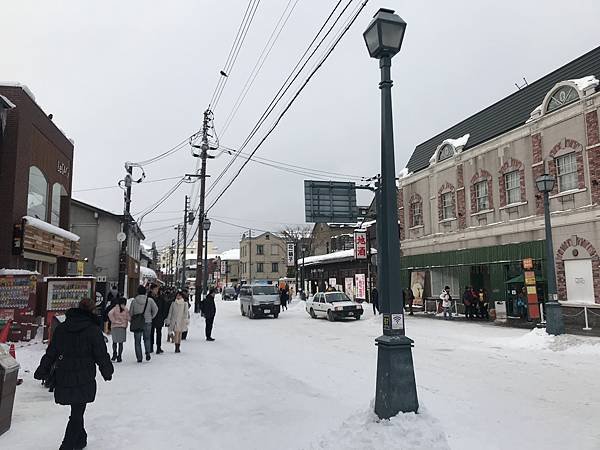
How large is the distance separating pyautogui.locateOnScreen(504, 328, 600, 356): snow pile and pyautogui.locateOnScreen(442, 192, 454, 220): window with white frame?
13.0 metres

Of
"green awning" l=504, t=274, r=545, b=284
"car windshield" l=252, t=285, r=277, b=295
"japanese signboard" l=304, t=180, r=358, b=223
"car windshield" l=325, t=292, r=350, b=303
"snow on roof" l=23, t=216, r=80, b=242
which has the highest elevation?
"japanese signboard" l=304, t=180, r=358, b=223

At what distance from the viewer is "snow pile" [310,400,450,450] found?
514cm

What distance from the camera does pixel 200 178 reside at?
3244 cm

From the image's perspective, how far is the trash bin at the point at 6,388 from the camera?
6135 mm

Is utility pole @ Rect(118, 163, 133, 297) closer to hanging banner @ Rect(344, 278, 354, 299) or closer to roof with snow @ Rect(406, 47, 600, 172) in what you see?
roof with snow @ Rect(406, 47, 600, 172)

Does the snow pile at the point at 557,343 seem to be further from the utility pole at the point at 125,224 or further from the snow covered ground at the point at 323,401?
the utility pole at the point at 125,224

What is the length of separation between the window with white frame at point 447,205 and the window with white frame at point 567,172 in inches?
303

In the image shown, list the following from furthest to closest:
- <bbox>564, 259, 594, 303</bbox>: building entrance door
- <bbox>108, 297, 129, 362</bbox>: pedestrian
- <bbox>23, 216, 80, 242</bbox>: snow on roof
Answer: <bbox>564, 259, 594, 303</bbox>: building entrance door
<bbox>23, 216, 80, 242</bbox>: snow on roof
<bbox>108, 297, 129, 362</bbox>: pedestrian

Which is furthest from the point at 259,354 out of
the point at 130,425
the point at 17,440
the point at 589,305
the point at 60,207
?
the point at 60,207

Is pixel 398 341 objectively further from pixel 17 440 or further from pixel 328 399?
pixel 17 440

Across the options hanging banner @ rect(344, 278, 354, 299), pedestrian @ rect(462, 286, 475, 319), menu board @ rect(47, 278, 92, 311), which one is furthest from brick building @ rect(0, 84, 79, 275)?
hanging banner @ rect(344, 278, 354, 299)

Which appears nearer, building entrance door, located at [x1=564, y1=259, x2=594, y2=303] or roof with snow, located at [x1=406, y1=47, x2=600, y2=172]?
building entrance door, located at [x1=564, y1=259, x2=594, y2=303]

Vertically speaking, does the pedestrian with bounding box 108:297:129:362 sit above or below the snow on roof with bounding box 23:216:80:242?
below

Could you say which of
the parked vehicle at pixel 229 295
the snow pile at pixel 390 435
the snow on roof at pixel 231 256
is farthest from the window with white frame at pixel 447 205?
the snow on roof at pixel 231 256
